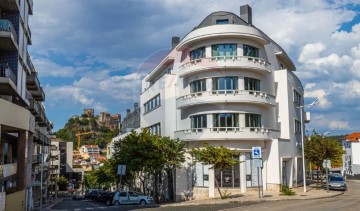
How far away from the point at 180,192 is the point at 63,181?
3272 inches

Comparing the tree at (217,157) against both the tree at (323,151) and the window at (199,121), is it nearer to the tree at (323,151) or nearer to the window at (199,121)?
the window at (199,121)

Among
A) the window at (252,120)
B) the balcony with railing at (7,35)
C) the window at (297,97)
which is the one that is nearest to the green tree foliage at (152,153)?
the window at (252,120)

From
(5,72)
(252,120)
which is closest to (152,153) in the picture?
(252,120)

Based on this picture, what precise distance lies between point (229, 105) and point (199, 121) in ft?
11.0

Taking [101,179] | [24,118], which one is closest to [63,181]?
[101,179]

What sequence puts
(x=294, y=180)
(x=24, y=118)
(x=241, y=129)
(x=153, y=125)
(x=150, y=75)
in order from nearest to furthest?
(x=24, y=118), (x=241, y=129), (x=294, y=180), (x=153, y=125), (x=150, y=75)

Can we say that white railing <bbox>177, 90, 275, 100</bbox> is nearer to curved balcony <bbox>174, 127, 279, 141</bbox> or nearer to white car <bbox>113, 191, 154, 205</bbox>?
curved balcony <bbox>174, 127, 279, 141</bbox>

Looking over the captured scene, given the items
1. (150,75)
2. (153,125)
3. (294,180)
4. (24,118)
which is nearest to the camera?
(24,118)

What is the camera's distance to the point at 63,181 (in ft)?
383

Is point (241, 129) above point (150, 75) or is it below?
below

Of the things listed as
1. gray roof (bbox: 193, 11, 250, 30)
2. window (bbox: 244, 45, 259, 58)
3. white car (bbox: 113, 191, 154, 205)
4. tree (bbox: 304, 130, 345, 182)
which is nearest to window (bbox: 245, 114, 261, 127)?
window (bbox: 244, 45, 259, 58)

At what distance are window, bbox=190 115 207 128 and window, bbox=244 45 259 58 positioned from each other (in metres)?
7.46

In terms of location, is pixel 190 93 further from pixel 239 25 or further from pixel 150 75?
pixel 150 75

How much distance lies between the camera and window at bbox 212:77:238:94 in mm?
40000
